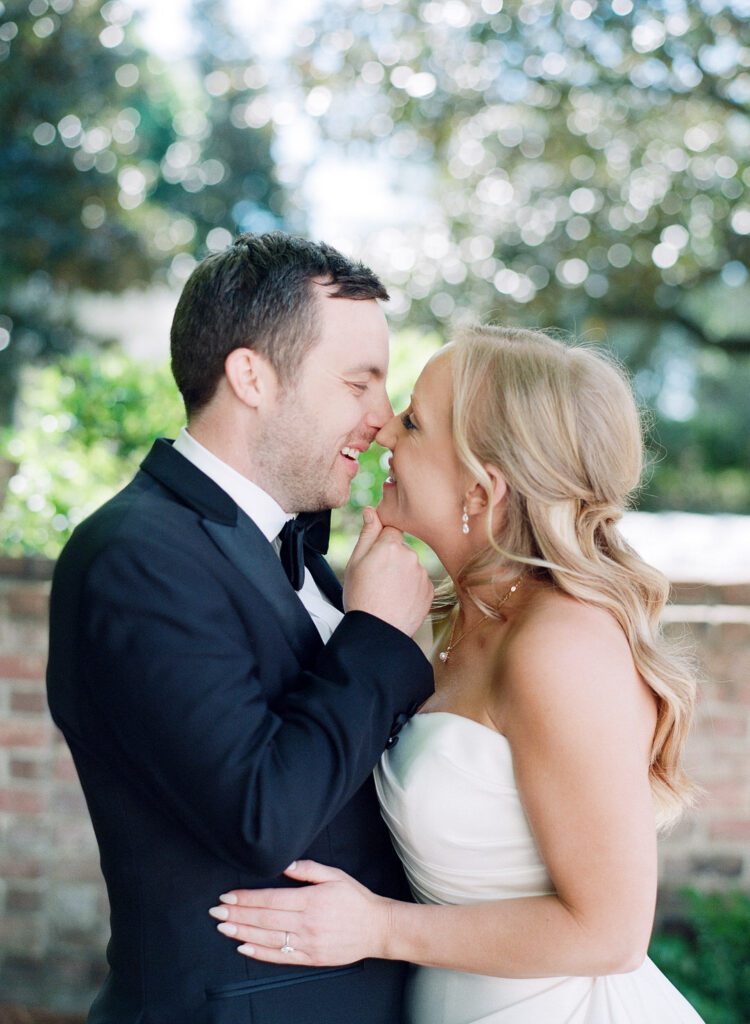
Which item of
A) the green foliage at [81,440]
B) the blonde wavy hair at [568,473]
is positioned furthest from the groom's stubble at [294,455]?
the green foliage at [81,440]

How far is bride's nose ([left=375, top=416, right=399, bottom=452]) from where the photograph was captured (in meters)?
2.41

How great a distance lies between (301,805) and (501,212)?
10379 millimetres

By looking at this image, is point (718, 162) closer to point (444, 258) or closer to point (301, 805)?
point (444, 258)

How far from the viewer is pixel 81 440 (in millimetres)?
4758

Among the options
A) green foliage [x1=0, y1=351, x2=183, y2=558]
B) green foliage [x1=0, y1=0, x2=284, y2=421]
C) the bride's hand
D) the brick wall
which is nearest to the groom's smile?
the bride's hand

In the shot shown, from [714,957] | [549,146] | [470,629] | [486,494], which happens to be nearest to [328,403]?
[486,494]

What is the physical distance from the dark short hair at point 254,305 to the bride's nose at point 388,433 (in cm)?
31

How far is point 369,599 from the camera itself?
80.7 inches

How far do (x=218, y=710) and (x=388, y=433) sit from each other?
88 cm

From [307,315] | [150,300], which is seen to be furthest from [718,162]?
[150,300]

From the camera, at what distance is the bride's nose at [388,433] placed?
2408 millimetres

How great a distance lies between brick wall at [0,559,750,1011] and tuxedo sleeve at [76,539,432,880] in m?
2.21

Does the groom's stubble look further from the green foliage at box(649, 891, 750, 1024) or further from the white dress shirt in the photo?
the green foliage at box(649, 891, 750, 1024)

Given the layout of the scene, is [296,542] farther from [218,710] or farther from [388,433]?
[218,710]
